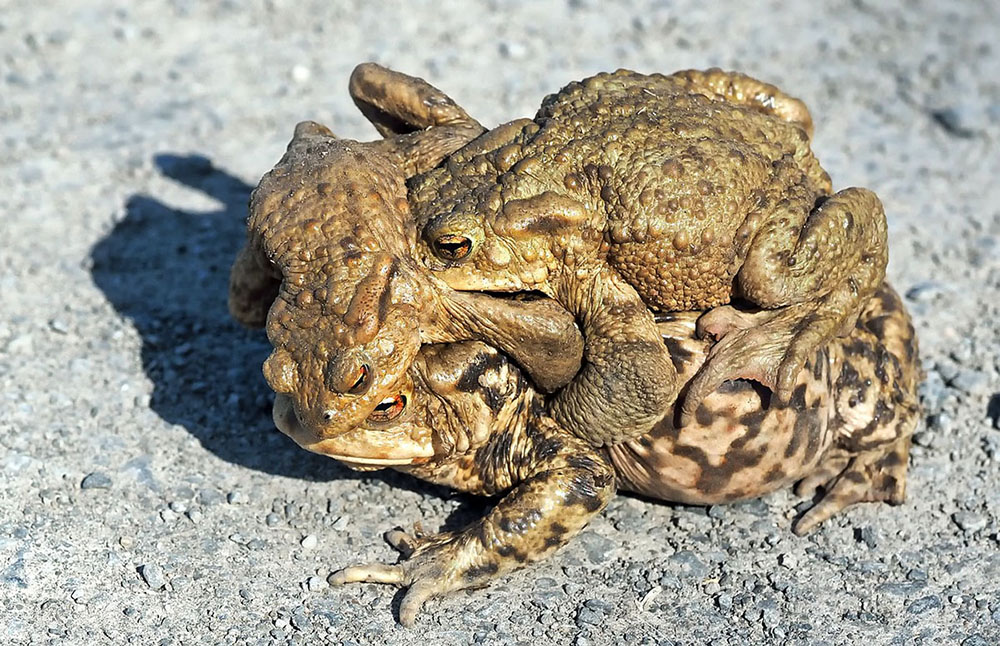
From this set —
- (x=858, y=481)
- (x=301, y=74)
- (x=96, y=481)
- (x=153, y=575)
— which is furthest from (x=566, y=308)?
(x=301, y=74)

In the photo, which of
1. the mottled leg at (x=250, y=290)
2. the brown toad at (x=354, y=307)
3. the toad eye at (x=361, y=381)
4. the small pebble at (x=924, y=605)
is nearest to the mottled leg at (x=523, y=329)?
the brown toad at (x=354, y=307)

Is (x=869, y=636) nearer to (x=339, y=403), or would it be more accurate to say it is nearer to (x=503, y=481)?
(x=503, y=481)

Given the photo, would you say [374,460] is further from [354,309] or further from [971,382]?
[971,382]

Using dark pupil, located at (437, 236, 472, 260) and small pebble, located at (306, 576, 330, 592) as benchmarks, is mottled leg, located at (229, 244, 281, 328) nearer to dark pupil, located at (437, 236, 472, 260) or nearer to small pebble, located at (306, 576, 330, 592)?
dark pupil, located at (437, 236, 472, 260)

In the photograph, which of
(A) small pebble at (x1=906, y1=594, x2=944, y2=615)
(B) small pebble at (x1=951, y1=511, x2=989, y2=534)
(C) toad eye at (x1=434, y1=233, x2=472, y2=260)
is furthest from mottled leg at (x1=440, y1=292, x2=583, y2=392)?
(B) small pebble at (x1=951, y1=511, x2=989, y2=534)

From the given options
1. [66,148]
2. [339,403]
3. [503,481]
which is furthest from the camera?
[66,148]

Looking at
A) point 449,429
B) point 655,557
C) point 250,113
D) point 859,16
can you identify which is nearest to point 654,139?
point 449,429
